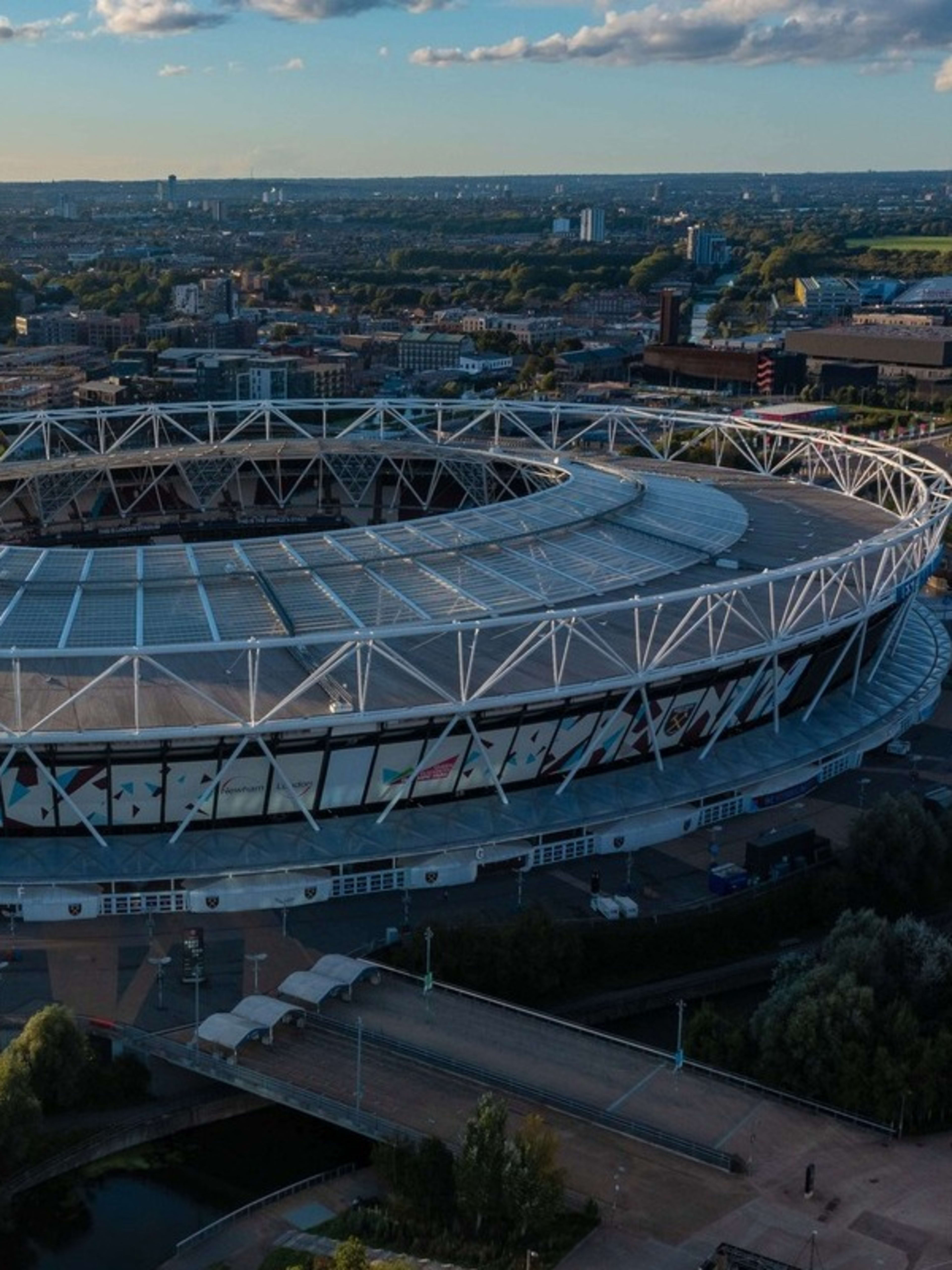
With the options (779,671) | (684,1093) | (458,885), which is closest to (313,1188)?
(684,1093)

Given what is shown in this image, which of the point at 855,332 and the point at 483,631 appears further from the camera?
the point at 855,332

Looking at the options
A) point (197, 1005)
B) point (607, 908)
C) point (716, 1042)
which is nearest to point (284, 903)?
point (197, 1005)

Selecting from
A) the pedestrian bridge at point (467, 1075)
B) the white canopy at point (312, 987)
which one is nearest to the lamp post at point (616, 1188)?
the pedestrian bridge at point (467, 1075)

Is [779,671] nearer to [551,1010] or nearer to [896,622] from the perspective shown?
[896,622]

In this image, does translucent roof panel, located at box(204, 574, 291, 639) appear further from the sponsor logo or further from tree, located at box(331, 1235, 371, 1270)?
tree, located at box(331, 1235, 371, 1270)

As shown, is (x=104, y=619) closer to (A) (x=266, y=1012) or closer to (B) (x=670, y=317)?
(A) (x=266, y=1012)
